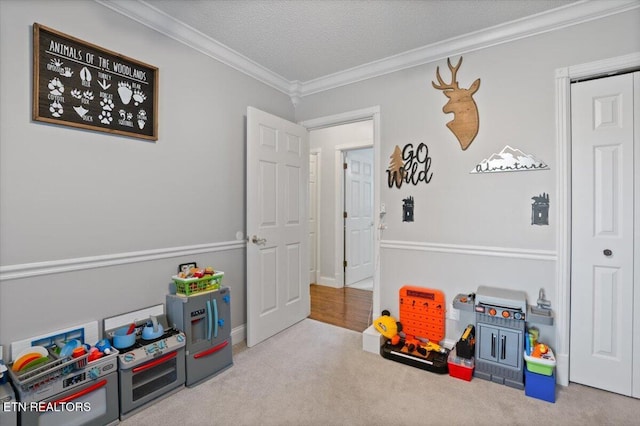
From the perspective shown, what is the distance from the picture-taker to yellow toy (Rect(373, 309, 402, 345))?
2.57 metres

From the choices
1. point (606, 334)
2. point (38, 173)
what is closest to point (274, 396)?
point (38, 173)

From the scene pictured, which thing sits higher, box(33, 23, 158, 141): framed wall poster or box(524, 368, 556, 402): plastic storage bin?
box(33, 23, 158, 141): framed wall poster

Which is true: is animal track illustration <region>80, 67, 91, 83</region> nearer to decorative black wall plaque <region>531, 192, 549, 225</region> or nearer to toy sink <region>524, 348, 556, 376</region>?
decorative black wall plaque <region>531, 192, 549, 225</region>

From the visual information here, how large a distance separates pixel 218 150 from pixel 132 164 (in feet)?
2.37

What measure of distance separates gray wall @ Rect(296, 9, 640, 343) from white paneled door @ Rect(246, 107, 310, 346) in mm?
876

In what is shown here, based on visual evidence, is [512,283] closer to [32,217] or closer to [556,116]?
[556,116]

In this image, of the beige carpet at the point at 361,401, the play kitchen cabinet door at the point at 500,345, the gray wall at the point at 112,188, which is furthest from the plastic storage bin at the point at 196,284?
the play kitchen cabinet door at the point at 500,345

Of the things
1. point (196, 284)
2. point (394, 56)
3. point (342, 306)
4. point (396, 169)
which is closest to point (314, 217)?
point (342, 306)

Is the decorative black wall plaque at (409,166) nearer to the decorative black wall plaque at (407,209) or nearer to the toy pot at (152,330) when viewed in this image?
the decorative black wall plaque at (407,209)

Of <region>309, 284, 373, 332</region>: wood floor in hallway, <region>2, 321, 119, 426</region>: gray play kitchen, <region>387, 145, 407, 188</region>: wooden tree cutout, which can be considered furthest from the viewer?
<region>309, 284, 373, 332</region>: wood floor in hallway

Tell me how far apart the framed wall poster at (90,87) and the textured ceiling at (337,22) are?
525 millimetres

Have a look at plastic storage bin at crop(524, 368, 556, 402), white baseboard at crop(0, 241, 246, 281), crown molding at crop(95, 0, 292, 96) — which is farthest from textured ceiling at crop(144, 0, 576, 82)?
plastic storage bin at crop(524, 368, 556, 402)

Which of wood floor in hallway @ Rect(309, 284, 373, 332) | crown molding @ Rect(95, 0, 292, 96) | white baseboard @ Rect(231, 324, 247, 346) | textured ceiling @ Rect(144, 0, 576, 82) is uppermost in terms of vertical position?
textured ceiling @ Rect(144, 0, 576, 82)

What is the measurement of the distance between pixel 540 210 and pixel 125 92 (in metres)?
2.99
